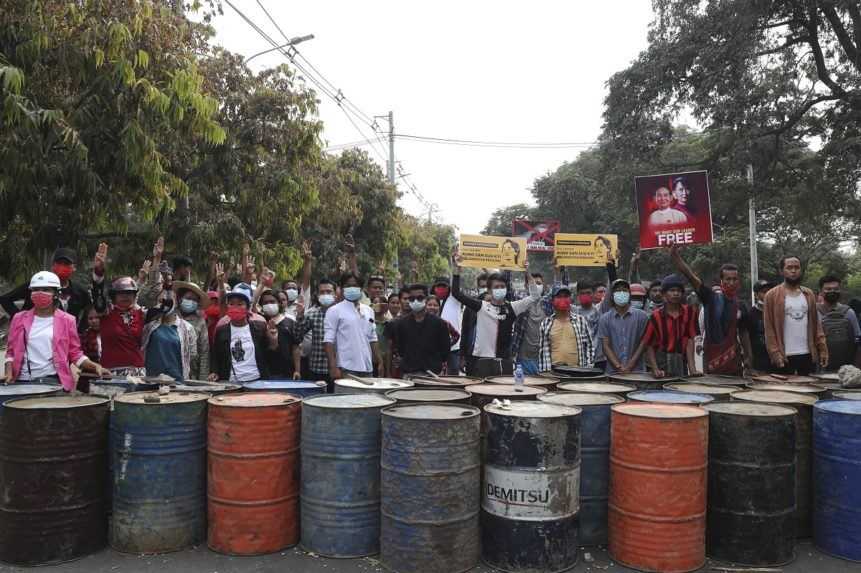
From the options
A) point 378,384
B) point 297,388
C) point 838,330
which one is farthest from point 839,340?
point 297,388

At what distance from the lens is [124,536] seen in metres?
4.25

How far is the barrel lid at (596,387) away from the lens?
516 centimetres

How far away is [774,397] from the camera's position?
16.1 feet

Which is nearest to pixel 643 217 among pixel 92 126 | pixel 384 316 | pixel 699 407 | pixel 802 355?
pixel 802 355

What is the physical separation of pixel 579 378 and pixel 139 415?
357 cm

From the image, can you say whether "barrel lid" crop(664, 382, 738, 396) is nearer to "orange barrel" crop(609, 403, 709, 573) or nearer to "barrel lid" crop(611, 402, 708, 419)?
"barrel lid" crop(611, 402, 708, 419)

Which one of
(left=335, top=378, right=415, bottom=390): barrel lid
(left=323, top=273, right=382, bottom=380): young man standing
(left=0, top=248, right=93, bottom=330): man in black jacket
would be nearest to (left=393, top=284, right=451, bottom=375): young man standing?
(left=323, top=273, right=382, bottom=380): young man standing

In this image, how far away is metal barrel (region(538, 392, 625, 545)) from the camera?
4.45 meters

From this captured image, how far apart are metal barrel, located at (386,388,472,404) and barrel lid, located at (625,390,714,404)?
4.11ft

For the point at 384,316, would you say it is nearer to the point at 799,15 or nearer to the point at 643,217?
the point at 643,217

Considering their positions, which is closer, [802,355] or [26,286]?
[26,286]

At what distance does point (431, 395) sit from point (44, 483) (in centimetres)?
252

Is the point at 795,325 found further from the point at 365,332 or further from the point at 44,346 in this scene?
the point at 44,346

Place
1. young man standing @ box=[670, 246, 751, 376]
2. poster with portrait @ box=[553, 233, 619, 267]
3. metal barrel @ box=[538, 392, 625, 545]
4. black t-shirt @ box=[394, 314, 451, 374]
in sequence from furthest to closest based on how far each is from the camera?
poster with portrait @ box=[553, 233, 619, 267] → black t-shirt @ box=[394, 314, 451, 374] → young man standing @ box=[670, 246, 751, 376] → metal barrel @ box=[538, 392, 625, 545]
